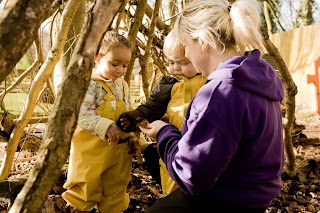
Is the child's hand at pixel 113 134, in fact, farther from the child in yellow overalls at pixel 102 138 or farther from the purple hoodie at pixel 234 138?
the purple hoodie at pixel 234 138

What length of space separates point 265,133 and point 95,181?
1244 millimetres

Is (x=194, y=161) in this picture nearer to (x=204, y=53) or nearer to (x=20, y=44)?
(x=204, y=53)

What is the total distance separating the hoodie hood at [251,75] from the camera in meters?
1.56

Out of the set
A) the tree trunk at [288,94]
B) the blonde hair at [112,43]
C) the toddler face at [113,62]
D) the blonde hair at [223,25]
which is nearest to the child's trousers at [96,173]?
the toddler face at [113,62]

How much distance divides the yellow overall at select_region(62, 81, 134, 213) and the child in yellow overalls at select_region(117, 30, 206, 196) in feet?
0.56

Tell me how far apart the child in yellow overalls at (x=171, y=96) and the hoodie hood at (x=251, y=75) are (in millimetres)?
728

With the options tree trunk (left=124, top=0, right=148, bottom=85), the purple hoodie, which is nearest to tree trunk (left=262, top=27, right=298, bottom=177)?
tree trunk (left=124, top=0, right=148, bottom=85)

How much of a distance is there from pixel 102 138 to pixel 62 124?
1305mm

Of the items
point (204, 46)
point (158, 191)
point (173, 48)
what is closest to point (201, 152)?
point (204, 46)

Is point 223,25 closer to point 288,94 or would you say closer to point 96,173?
point 96,173

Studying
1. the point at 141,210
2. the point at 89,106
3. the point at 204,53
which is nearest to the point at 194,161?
the point at 204,53

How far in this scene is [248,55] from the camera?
5.61 feet

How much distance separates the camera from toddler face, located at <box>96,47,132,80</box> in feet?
8.16

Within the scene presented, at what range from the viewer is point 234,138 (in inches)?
60.8
